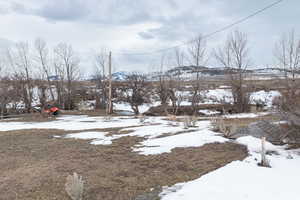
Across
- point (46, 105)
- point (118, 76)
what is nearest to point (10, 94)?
point (46, 105)

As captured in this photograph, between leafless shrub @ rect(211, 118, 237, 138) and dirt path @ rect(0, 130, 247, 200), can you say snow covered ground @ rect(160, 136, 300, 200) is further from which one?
leafless shrub @ rect(211, 118, 237, 138)

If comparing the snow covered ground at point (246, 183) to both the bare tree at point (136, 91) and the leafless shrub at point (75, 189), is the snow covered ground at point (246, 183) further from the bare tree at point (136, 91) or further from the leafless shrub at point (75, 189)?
the bare tree at point (136, 91)

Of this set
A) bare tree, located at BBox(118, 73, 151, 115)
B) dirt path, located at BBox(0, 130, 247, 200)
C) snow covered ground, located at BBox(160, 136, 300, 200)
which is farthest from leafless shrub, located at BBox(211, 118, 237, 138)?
bare tree, located at BBox(118, 73, 151, 115)

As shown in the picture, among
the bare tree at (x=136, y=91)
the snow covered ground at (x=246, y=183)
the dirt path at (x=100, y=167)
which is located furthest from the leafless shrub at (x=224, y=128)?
the bare tree at (x=136, y=91)

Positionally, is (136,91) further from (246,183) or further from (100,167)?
(246,183)

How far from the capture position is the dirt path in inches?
156

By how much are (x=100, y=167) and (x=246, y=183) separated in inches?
119

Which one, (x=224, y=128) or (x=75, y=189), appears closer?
(x=75, y=189)

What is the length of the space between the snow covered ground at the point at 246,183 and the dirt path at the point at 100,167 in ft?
1.14

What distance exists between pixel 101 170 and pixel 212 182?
2322 millimetres

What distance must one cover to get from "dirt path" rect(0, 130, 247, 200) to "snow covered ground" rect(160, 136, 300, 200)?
35 centimetres

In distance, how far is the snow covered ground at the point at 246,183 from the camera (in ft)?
11.5

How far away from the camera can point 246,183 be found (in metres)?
3.90

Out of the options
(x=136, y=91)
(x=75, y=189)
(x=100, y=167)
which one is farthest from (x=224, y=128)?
(x=136, y=91)
